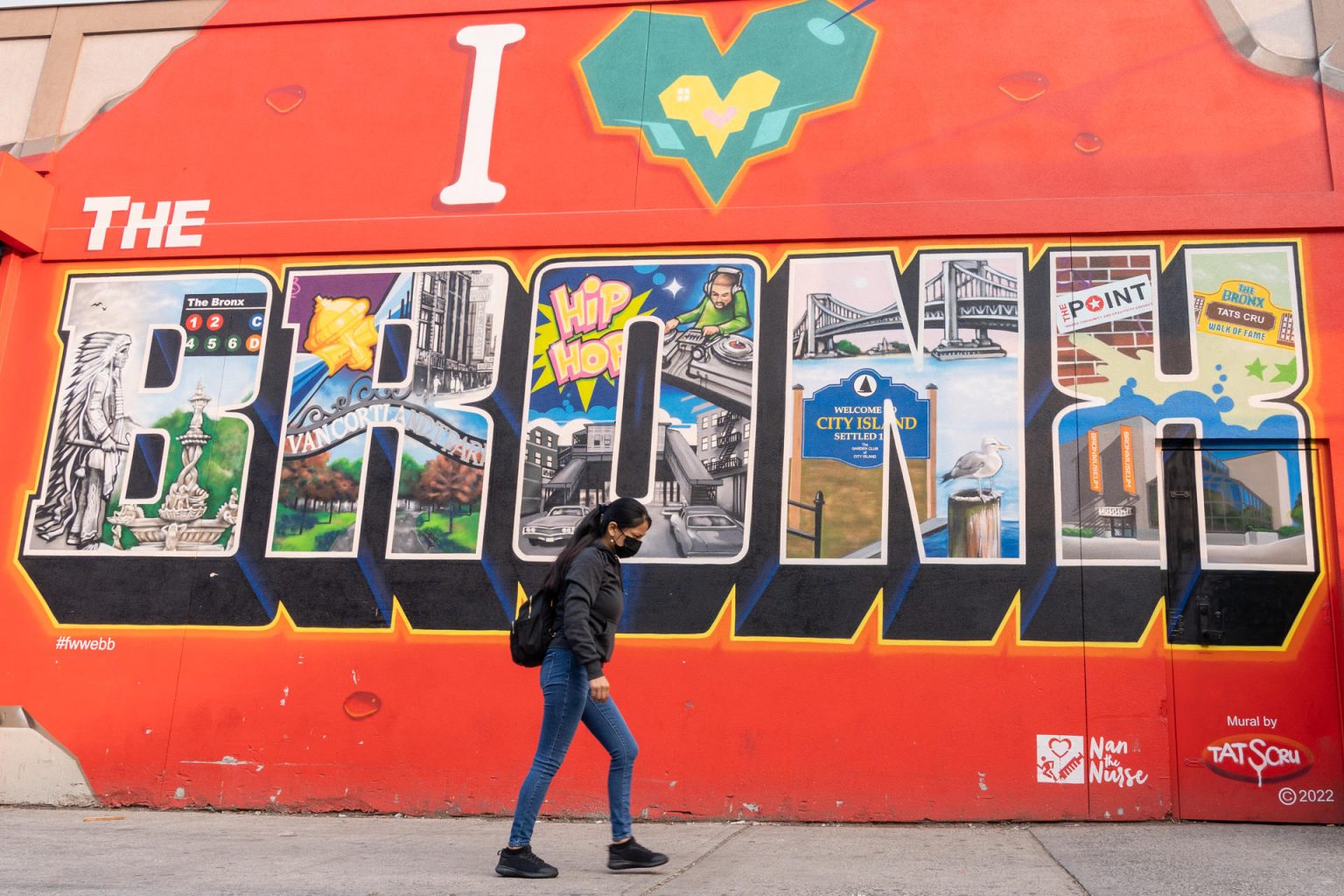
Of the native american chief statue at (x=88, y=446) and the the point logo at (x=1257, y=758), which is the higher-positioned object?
the native american chief statue at (x=88, y=446)

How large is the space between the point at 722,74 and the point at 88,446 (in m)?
5.17

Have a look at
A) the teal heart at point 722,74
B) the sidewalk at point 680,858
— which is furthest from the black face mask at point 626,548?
the teal heart at point 722,74

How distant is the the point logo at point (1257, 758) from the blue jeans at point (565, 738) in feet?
11.8

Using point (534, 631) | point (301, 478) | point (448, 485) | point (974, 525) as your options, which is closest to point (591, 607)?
point (534, 631)

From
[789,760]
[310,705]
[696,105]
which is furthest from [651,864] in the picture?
[696,105]

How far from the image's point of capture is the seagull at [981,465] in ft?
22.3

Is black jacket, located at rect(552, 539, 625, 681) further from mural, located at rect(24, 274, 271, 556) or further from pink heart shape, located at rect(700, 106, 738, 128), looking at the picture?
pink heart shape, located at rect(700, 106, 738, 128)

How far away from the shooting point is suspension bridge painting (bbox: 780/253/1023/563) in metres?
6.79

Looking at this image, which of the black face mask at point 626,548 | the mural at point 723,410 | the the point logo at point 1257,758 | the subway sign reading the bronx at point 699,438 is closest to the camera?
the black face mask at point 626,548

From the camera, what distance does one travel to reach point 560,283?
754cm

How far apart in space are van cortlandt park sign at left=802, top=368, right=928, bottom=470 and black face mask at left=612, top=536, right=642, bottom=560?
85.1 inches

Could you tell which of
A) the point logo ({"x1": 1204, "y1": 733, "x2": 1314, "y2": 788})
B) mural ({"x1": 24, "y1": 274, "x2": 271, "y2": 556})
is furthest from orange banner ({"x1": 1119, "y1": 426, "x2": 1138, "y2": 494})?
mural ({"x1": 24, "y1": 274, "x2": 271, "y2": 556})

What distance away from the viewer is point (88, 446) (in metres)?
7.76

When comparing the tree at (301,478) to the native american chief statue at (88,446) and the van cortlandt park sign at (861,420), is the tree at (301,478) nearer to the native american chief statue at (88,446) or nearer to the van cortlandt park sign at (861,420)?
the native american chief statue at (88,446)
